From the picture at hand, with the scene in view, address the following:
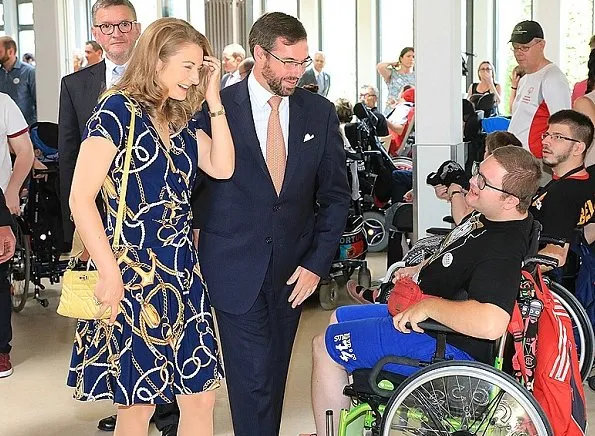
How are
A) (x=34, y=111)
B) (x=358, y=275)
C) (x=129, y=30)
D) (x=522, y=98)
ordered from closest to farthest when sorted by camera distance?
(x=129, y=30) → (x=522, y=98) → (x=358, y=275) → (x=34, y=111)

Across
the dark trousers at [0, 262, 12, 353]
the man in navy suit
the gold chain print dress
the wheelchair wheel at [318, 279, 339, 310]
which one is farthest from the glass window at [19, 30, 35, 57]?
the gold chain print dress

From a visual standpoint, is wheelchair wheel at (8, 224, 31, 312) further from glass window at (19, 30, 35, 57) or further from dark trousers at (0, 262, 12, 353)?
glass window at (19, 30, 35, 57)

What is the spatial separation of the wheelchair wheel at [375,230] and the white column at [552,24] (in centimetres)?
663

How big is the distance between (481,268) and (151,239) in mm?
952

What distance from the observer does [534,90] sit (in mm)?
5762

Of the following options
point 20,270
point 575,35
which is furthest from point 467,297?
point 575,35

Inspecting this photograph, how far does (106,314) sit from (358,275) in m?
4.03

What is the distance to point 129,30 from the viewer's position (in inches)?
141

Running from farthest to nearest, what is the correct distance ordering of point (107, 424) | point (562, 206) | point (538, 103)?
point (538, 103) → point (562, 206) → point (107, 424)

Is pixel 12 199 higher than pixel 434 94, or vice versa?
pixel 434 94

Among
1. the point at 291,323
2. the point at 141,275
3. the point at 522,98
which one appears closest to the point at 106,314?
the point at 141,275

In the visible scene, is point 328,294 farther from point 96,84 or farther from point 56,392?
point 96,84

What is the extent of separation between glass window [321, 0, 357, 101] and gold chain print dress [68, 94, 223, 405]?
12.5 metres

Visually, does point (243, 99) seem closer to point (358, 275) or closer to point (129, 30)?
point (129, 30)
